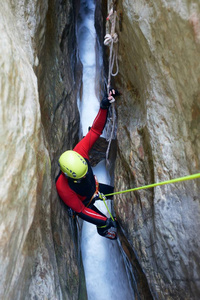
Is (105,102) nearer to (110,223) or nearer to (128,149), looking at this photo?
(128,149)

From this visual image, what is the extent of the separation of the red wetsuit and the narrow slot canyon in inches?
5.8

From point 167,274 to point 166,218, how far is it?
0.58 meters

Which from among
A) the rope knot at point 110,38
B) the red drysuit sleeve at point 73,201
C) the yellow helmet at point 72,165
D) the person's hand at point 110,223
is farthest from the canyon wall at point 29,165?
the rope knot at point 110,38

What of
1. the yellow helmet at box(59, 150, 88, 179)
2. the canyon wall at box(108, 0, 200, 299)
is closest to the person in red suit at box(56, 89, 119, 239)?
the yellow helmet at box(59, 150, 88, 179)

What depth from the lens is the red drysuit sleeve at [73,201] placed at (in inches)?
123

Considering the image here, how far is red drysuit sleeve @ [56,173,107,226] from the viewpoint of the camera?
3.12m

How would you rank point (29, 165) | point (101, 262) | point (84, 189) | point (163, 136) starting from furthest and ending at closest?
point (101, 262), point (84, 189), point (163, 136), point (29, 165)

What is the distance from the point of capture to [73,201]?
126 inches

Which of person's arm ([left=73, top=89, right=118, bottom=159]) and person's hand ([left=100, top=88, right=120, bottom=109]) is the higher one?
person's hand ([left=100, top=88, right=120, bottom=109])

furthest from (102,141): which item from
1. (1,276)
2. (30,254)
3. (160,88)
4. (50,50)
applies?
(1,276)

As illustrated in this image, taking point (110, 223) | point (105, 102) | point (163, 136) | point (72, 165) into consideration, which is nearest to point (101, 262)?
point (110, 223)

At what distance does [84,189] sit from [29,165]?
160 centimetres

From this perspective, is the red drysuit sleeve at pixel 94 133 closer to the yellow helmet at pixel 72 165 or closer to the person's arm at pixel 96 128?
the person's arm at pixel 96 128

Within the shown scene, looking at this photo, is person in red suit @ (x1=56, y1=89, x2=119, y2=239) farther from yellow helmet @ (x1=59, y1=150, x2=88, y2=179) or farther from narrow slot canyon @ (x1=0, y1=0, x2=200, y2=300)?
narrow slot canyon @ (x1=0, y1=0, x2=200, y2=300)
